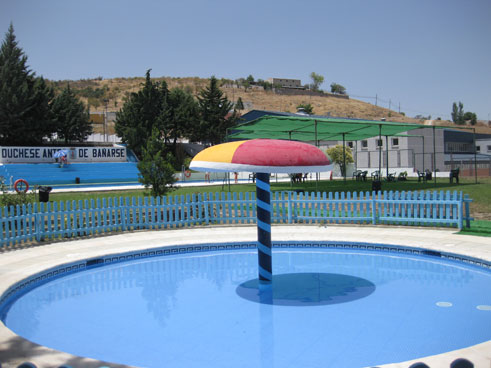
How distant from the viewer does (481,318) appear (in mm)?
6730

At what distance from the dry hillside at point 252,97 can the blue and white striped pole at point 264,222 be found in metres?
98.8

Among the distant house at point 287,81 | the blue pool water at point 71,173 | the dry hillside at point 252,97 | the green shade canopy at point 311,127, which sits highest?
the distant house at point 287,81

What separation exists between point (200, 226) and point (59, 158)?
33.3 meters

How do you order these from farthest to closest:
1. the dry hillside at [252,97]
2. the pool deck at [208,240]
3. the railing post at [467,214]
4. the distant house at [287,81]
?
the distant house at [287,81] → the dry hillside at [252,97] → the railing post at [467,214] → the pool deck at [208,240]

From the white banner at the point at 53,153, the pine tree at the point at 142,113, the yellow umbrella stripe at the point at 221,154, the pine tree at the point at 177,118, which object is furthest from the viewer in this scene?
the pine tree at the point at 177,118

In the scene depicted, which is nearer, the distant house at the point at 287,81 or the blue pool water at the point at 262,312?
the blue pool water at the point at 262,312

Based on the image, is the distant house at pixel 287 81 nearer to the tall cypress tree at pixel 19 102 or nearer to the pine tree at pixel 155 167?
the tall cypress tree at pixel 19 102

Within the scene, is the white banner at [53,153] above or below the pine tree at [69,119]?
below

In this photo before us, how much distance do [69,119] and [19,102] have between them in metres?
8.24

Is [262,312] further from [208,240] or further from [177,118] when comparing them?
[177,118]

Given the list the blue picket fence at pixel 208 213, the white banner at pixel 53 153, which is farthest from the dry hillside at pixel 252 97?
the blue picket fence at pixel 208 213

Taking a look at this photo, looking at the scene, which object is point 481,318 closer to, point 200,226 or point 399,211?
point 399,211

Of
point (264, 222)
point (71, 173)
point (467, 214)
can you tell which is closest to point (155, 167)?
point (264, 222)

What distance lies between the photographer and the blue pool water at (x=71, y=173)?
38.8 m
